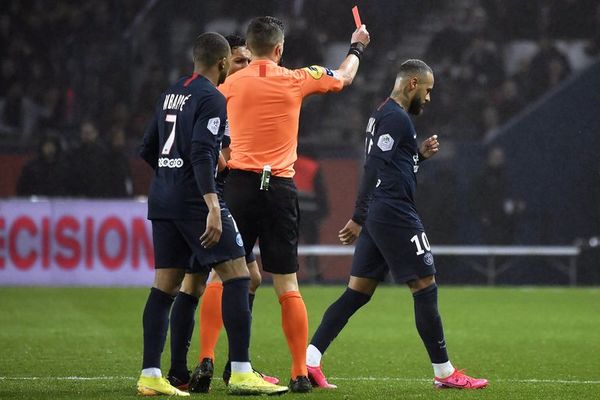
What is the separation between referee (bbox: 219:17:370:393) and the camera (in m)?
6.90

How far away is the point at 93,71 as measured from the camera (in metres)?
18.7

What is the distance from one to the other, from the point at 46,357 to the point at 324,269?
858 centimetres

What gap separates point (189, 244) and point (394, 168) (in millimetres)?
1486

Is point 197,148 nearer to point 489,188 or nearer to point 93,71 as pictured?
point 489,188

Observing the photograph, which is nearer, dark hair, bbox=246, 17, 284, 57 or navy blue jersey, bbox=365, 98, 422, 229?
dark hair, bbox=246, 17, 284, 57

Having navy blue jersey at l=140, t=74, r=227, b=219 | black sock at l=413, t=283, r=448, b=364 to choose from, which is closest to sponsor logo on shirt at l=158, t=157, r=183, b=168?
navy blue jersey at l=140, t=74, r=227, b=219

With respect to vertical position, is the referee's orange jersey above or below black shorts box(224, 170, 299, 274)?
above

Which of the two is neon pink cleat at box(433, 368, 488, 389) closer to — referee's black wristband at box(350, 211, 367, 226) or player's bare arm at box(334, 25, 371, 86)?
referee's black wristband at box(350, 211, 367, 226)

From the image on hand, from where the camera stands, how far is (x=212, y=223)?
244 inches

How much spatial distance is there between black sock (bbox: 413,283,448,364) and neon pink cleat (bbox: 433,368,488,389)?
0.10 m

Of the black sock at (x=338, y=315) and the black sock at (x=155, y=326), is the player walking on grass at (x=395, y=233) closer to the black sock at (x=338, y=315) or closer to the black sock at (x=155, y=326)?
the black sock at (x=338, y=315)

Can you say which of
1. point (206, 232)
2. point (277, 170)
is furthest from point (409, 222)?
point (206, 232)

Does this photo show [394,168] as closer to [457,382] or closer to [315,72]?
[315,72]

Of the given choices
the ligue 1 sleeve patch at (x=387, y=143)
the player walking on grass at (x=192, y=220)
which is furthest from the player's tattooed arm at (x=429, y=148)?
the player walking on grass at (x=192, y=220)
